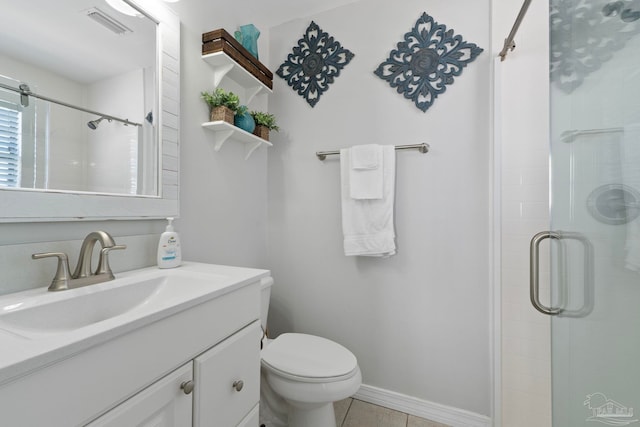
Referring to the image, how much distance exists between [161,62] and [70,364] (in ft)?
3.59

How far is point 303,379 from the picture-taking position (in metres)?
1.16

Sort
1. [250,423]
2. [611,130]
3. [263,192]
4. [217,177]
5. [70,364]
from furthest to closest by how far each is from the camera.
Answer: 1. [263,192]
2. [217,177]
3. [250,423]
4. [611,130]
5. [70,364]

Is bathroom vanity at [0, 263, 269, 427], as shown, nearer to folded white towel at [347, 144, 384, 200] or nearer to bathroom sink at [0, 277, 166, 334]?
bathroom sink at [0, 277, 166, 334]

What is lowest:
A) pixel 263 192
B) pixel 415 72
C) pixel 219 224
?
pixel 219 224

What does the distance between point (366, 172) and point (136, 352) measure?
4.18 feet

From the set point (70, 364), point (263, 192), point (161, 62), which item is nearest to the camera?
point (70, 364)

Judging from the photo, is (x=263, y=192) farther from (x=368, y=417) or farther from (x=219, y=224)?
(x=368, y=417)

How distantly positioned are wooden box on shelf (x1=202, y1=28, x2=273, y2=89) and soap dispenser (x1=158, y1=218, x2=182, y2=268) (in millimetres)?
878

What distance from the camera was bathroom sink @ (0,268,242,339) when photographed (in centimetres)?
60

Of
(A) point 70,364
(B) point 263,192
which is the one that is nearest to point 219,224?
(B) point 263,192

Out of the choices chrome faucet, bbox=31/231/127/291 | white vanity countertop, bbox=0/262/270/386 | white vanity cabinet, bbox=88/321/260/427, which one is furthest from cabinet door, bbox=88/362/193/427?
chrome faucet, bbox=31/231/127/291

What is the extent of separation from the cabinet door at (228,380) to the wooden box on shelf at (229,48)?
1223mm

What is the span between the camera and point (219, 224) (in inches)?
57.9

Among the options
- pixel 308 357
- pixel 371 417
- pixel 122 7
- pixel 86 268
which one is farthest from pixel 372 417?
pixel 122 7
